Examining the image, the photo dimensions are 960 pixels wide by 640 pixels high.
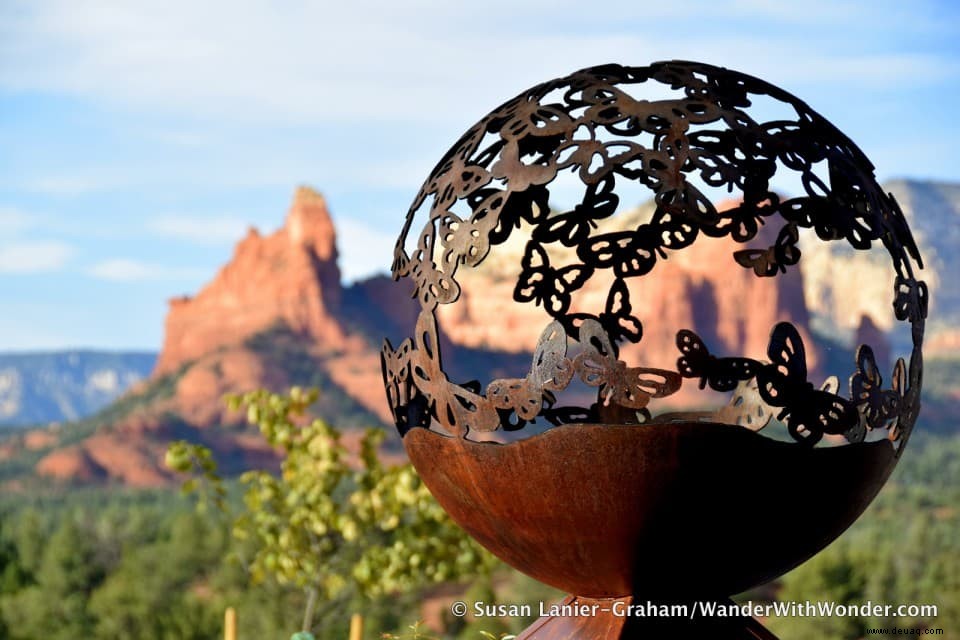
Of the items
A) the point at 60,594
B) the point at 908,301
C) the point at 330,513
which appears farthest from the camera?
the point at 60,594

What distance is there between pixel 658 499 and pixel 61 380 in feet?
328

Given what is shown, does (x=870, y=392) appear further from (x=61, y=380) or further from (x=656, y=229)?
(x=61, y=380)

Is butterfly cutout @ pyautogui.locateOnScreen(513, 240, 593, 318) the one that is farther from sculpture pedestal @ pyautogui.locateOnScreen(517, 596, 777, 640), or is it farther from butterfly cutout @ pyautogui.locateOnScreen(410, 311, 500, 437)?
sculpture pedestal @ pyautogui.locateOnScreen(517, 596, 777, 640)

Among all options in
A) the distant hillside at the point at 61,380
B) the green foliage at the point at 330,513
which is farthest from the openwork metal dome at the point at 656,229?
the distant hillside at the point at 61,380

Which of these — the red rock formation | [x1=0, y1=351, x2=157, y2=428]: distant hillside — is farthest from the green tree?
[x1=0, y1=351, x2=157, y2=428]: distant hillside

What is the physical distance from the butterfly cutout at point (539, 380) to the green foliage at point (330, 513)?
149 inches

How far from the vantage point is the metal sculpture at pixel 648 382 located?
8.07ft

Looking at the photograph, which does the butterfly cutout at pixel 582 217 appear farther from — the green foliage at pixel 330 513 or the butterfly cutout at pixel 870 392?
the green foliage at pixel 330 513

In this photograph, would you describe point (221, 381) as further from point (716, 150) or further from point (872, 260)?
point (716, 150)

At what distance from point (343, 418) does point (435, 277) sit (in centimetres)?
4835

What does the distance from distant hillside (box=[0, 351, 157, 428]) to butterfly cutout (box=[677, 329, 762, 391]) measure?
302 feet

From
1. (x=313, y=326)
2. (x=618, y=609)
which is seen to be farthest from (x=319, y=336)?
(x=618, y=609)

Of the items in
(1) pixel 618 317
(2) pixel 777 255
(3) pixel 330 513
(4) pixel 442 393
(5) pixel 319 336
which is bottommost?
(3) pixel 330 513

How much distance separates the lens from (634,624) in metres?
2.75
